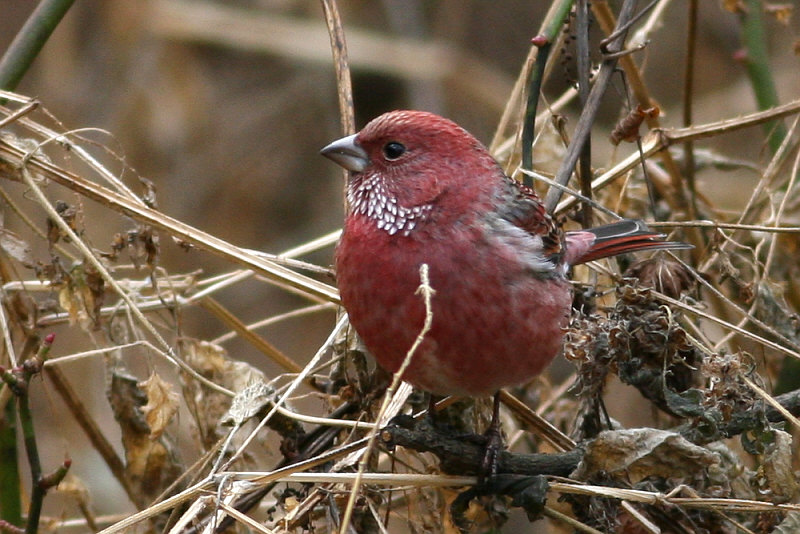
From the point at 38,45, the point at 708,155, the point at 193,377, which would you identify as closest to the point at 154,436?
the point at 193,377

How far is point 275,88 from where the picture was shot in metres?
9.59

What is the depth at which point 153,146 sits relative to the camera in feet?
27.9

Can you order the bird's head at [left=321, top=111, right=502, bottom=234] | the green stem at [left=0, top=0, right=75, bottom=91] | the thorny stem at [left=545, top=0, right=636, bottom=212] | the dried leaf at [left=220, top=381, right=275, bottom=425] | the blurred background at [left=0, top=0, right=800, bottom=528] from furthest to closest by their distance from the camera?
the blurred background at [left=0, top=0, right=800, bottom=528] < the bird's head at [left=321, top=111, right=502, bottom=234] < the thorny stem at [left=545, top=0, right=636, bottom=212] < the green stem at [left=0, top=0, right=75, bottom=91] < the dried leaf at [left=220, top=381, right=275, bottom=425]

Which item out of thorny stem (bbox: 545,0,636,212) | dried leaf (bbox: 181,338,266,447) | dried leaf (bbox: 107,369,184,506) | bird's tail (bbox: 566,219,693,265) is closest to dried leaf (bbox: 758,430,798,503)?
bird's tail (bbox: 566,219,693,265)

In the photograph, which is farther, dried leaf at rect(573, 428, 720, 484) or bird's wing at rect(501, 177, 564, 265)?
bird's wing at rect(501, 177, 564, 265)

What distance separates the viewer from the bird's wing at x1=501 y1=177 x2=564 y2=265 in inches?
145

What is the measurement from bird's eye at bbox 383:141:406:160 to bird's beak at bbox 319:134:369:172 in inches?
3.0

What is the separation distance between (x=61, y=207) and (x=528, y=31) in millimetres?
6467

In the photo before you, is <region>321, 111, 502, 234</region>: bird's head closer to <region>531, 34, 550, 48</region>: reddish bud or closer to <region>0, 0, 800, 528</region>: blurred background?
<region>531, 34, 550, 48</region>: reddish bud

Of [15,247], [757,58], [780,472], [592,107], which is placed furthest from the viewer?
[757,58]

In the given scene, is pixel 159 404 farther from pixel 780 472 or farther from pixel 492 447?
pixel 780 472

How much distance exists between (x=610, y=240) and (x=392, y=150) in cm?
86

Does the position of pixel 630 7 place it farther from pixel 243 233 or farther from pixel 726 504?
pixel 243 233

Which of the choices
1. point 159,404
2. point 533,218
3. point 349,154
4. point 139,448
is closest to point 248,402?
point 159,404
